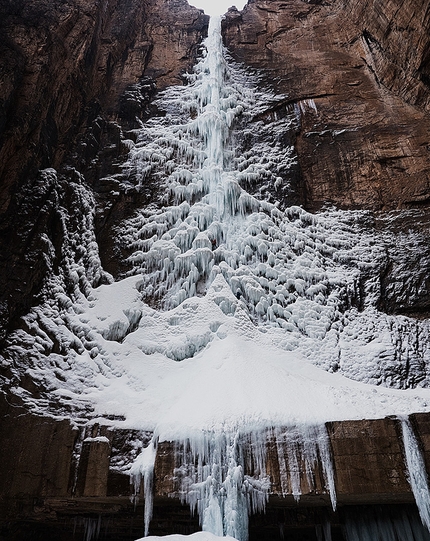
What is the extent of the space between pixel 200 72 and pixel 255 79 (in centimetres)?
180

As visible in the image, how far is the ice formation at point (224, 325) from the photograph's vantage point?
6.79 m

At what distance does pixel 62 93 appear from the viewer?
1184cm

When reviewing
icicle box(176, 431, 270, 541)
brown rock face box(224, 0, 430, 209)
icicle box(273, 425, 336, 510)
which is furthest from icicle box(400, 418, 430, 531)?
brown rock face box(224, 0, 430, 209)

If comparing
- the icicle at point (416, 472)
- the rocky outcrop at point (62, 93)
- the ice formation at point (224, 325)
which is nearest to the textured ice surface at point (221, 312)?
the ice formation at point (224, 325)

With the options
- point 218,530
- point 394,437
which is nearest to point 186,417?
point 218,530

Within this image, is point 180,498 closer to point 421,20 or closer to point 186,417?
point 186,417

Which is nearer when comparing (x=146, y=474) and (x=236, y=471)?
(x=236, y=471)

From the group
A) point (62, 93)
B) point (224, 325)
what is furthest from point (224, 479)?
point (62, 93)

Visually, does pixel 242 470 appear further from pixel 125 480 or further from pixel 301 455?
pixel 125 480

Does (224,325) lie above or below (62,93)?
below

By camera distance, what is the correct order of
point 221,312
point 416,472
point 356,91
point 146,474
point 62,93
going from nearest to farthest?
point 416,472, point 146,474, point 221,312, point 62,93, point 356,91

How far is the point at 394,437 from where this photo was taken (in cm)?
651

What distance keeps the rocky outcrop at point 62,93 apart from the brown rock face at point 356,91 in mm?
2853

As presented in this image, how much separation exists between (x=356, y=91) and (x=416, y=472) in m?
10.7
